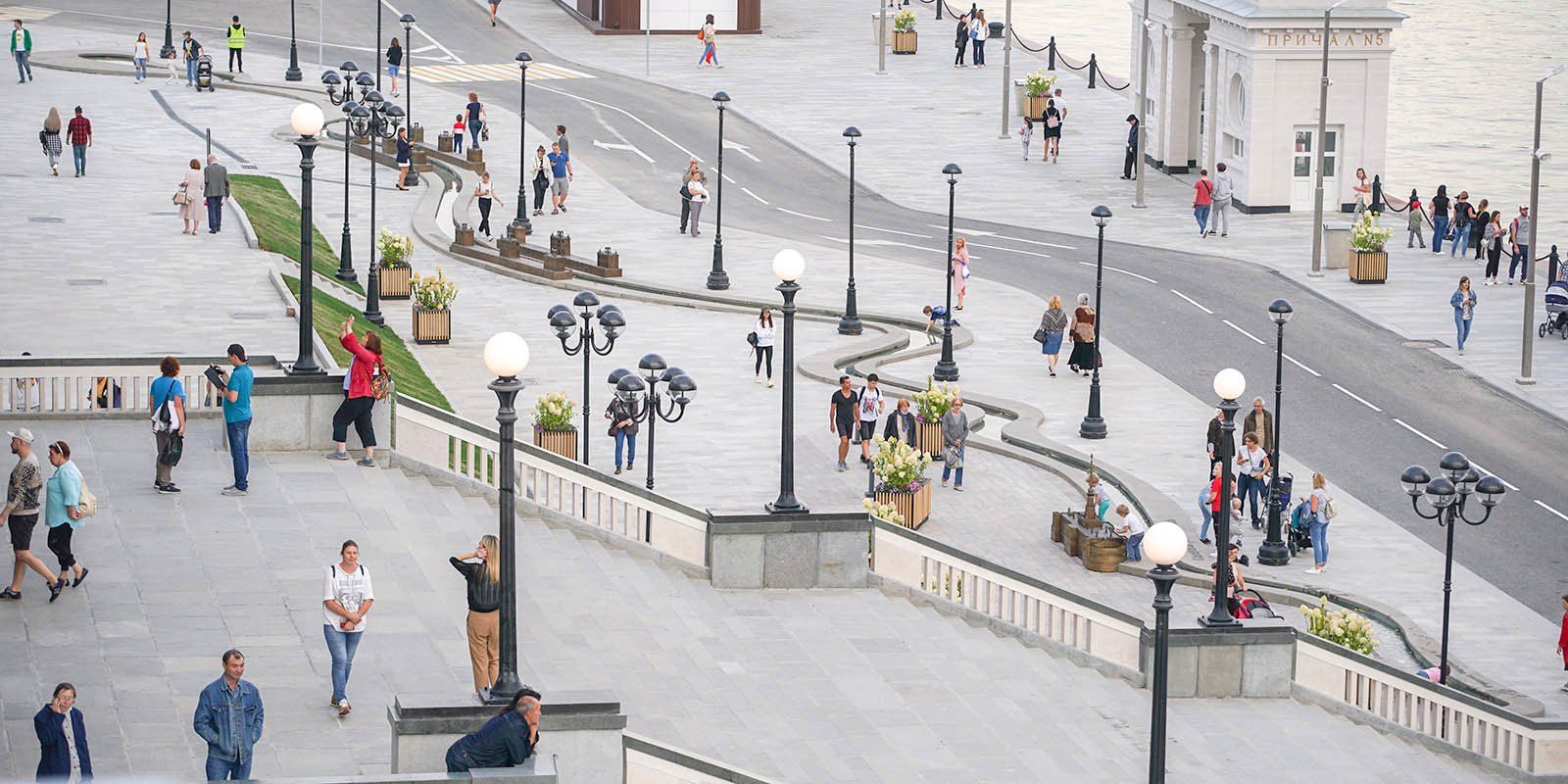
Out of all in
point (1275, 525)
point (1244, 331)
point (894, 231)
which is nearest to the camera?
point (1275, 525)

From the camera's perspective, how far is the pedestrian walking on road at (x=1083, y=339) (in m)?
42.0

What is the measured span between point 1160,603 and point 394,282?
1122 inches

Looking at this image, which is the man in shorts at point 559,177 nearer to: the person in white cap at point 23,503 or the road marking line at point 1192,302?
the road marking line at point 1192,302

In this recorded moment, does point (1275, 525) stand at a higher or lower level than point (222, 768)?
lower

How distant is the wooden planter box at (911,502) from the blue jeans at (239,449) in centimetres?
1032

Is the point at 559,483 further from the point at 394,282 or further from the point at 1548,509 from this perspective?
the point at 394,282

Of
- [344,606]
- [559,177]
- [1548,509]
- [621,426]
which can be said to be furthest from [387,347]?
[344,606]

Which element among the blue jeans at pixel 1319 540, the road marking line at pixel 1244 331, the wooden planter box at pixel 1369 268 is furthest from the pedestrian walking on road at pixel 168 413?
the wooden planter box at pixel 1369 268

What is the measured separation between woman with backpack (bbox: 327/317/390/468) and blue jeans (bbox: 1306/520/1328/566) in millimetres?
12796

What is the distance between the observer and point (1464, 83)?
97.4 m

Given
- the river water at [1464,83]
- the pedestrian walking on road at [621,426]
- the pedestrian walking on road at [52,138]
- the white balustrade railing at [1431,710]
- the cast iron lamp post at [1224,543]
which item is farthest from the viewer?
the river water at [1464,83]

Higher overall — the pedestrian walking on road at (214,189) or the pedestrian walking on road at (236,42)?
the pedestrian walking on road at (236,42)

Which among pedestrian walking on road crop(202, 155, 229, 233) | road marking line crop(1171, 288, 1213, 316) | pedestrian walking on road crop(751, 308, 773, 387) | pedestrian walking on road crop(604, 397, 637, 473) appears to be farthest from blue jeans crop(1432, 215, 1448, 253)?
pedestrian walking on road crop(202, 155, 229, 233)

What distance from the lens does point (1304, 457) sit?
3841cm
